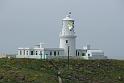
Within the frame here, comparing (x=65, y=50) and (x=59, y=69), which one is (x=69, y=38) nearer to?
(x=65, y=50)

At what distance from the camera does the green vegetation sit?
41594mm

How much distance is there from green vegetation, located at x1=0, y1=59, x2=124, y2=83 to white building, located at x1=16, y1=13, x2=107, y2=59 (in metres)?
11.4

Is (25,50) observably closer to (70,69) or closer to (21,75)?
(70,69)

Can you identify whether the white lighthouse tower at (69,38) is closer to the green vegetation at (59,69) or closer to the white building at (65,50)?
the white building at (65,50)

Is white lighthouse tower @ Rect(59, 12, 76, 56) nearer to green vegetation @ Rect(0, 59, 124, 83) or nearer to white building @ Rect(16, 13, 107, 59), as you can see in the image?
white building @ Rect(16, 13, 107, 59)

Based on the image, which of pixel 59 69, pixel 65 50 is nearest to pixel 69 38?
pixel 65 50

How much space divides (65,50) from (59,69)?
16910 millimetres

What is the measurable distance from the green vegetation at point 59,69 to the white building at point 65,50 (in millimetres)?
11422

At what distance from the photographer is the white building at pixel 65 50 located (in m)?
63.1

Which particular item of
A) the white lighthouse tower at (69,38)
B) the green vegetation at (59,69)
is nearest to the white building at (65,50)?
the white lighthouse tower at (69,38)

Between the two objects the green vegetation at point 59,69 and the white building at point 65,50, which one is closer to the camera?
the green vegetation at point 59,69

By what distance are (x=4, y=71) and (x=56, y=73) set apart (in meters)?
5.18

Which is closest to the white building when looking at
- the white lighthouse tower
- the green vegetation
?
the white lighthouse tower

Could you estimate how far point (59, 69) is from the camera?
153 ft
